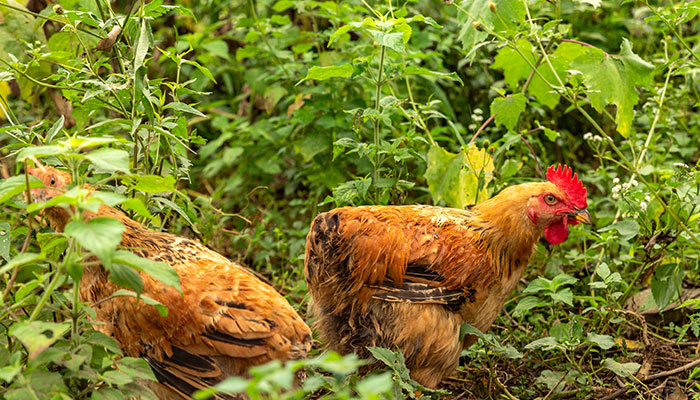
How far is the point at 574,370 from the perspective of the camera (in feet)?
12.4

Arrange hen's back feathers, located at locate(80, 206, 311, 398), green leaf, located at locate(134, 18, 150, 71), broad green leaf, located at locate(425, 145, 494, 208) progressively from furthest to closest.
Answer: broad green leaf, located at locate(425, 145, 494, 208), green leaf, located at locate(134, 18, 150, 71), hen's back feathers, located at locate(80, 206, 311, 398)

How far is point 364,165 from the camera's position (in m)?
4.79

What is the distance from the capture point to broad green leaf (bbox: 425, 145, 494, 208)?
14.3 feet

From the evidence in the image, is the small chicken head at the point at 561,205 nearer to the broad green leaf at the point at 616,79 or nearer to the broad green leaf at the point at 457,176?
the broad green leaf at the point at 616,79

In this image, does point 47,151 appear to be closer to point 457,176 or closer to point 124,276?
point 124,276

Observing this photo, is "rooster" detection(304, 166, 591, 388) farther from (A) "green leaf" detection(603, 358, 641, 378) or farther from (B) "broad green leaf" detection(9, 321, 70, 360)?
(B) "broad green leaf" detection(9, 321, 70, 360)

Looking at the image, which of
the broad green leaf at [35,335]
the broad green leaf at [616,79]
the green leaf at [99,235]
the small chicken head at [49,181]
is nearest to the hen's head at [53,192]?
the small chicken head at [49,181]

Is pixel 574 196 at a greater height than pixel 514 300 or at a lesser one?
greater

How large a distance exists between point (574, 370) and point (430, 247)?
1.05 metres

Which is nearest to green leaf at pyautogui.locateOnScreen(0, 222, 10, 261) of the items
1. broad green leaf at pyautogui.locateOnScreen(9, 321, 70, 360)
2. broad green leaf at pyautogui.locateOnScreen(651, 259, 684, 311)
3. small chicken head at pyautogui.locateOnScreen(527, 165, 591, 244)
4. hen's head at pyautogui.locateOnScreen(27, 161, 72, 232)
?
hen's head at pyautogui.locateOnScreen(27, 161, 72, 232)

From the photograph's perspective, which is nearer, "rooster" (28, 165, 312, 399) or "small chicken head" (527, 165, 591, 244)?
"rooster" (28, 165, 312, 399)

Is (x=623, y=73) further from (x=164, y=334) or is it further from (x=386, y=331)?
(x=164, y=334)

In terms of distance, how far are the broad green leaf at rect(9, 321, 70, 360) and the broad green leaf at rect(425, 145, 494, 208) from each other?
8.52ft

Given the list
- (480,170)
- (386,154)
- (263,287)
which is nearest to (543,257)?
(480,170)
